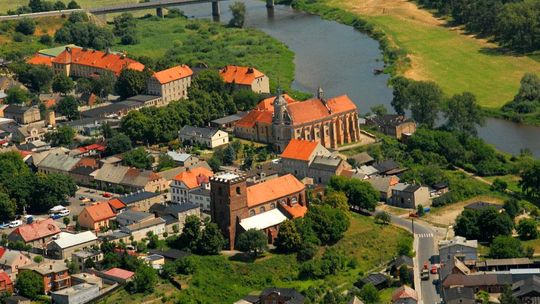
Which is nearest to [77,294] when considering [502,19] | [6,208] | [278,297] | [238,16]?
[278,297]

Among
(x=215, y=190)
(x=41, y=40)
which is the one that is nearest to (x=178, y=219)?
(x=215, y=190)

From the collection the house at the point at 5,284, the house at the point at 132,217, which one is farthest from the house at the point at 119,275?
the house at the point at 132,217

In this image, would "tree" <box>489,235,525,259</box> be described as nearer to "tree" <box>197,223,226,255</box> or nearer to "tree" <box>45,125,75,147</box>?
"tree" <box>197,223,226,255</box>

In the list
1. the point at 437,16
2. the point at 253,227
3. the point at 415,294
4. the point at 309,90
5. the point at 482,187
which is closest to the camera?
the point at 415,294

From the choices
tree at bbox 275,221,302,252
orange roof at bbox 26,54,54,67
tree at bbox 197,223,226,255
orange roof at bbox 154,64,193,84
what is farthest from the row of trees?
tree at bbox 197,223,226,255

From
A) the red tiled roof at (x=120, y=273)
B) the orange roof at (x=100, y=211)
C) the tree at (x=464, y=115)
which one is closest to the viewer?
the red tiled roof at (x=120, y=273)

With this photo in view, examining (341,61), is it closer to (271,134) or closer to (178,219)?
(271,134)

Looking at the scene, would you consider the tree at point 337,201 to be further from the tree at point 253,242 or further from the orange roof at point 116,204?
the orange roof at point 116,204
